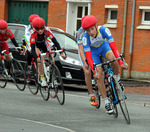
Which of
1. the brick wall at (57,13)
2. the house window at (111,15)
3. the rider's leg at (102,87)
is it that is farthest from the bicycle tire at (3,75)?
the brick wall at (57,13)

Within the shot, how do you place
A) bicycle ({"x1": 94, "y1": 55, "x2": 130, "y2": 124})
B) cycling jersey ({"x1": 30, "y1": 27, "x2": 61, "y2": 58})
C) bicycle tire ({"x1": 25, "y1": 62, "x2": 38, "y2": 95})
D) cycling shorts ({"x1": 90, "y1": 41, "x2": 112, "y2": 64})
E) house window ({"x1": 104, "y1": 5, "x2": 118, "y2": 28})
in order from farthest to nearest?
house window ({"x1": 104, "y1": 5, "x2": 118, "y2": 28}) → bicycle tire ({"x1": 25, "y1": 62, "x2": 38, "y2": 95}) → cycling jersey ({"x1": 30, "y1": 27, "x2": 61, "y2": 58}) → cycling shorts ({"x1": 90, "y1": 41, "x2": 112, "y2": 64}) → bicycle ({"x1": 94, "y1": 55, "x2": 130, "y2": 124})

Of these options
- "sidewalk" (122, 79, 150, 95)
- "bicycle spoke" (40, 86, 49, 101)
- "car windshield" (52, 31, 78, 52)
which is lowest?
"sidewalk" (122, 79, 150, 95)

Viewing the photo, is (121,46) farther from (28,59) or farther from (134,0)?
(28,59)

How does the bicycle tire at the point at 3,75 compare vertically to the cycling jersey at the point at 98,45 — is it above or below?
below

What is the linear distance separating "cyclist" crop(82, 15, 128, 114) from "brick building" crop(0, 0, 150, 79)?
425 inches

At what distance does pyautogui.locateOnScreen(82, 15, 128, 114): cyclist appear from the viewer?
361 inches

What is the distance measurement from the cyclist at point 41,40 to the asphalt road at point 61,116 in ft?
2.92

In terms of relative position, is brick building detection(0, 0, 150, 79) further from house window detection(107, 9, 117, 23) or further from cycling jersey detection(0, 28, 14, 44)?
cycling jersey detection(0, 28, 14, 44)

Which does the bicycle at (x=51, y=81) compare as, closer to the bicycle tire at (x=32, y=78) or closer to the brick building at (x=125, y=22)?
the bicycle tire at (x=32, y=78)

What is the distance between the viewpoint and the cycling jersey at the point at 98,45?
30.5 feet

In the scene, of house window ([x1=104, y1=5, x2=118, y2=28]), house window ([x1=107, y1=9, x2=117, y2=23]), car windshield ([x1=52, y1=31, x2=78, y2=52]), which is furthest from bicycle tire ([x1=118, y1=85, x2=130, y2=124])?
house window ([x1=107, y1=9, x2=117, y2=23])

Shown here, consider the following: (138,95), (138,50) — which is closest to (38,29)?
(138,95)

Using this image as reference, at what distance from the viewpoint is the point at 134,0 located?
2078 centimetres

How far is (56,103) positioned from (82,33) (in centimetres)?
203
